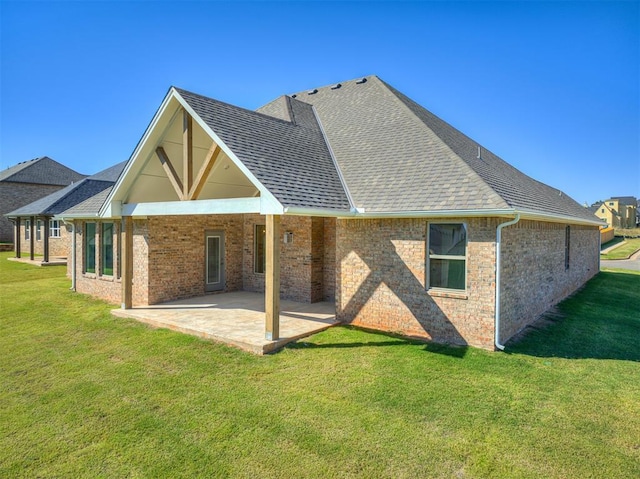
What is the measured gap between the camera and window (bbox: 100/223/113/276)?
13.7 m

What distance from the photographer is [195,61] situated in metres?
13.3

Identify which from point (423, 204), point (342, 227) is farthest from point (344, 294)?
point (423, 204)

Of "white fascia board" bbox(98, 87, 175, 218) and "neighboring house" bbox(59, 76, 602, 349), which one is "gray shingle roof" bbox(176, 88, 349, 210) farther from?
"white fascia board" bbox(98, 87, 175, 218)

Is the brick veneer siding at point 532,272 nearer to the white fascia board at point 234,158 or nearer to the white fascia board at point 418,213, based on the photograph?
the white fascia board at point 418,213

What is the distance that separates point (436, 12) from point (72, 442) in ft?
50.1

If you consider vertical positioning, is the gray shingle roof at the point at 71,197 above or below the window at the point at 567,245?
above

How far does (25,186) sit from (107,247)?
3240cm

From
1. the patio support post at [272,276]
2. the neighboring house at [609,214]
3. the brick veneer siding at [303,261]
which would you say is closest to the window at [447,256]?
the patio support post at [272,276]

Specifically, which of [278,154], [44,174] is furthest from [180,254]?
[44,174]

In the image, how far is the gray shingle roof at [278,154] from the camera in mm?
8438

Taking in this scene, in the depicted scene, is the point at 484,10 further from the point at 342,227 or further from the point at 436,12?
the point at 342,227

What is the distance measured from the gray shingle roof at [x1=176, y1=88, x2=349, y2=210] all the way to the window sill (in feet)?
9.57

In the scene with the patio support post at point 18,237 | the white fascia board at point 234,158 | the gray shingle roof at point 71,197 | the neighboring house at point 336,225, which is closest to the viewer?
the white fascia board at point 234,158

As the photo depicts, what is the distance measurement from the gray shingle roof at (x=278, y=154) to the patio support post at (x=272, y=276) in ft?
1.99
